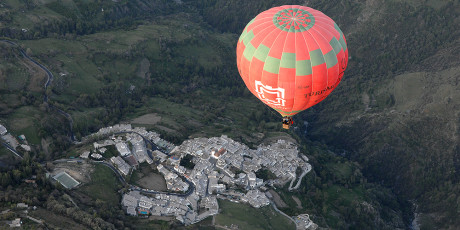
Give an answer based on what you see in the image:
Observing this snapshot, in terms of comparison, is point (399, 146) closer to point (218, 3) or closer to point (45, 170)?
point (45, 170)

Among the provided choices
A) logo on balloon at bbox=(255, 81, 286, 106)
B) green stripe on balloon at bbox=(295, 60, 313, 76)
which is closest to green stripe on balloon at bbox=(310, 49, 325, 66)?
green stripe on balloon at bbox=(295, 60, 313, 76)

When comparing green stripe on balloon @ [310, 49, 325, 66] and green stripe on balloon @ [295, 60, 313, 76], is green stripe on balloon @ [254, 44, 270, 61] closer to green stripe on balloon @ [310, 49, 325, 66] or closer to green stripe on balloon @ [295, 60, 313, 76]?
green stripe on balloon @ [295, 60, 313, 76]

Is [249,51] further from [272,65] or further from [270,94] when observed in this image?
[270,94]

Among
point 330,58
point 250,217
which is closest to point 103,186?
point 250,217

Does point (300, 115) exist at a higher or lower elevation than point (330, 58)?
lower

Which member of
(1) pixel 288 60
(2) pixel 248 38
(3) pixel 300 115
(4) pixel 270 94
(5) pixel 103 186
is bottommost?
(5) pixel 103 186

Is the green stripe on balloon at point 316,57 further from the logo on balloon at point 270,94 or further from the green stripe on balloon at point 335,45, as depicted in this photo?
the logo on balloon at point 270,94

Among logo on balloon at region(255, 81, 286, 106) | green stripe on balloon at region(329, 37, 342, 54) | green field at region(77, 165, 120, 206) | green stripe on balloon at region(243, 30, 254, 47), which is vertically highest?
green stripe on balloon at region(329, 37, 342, 54)
